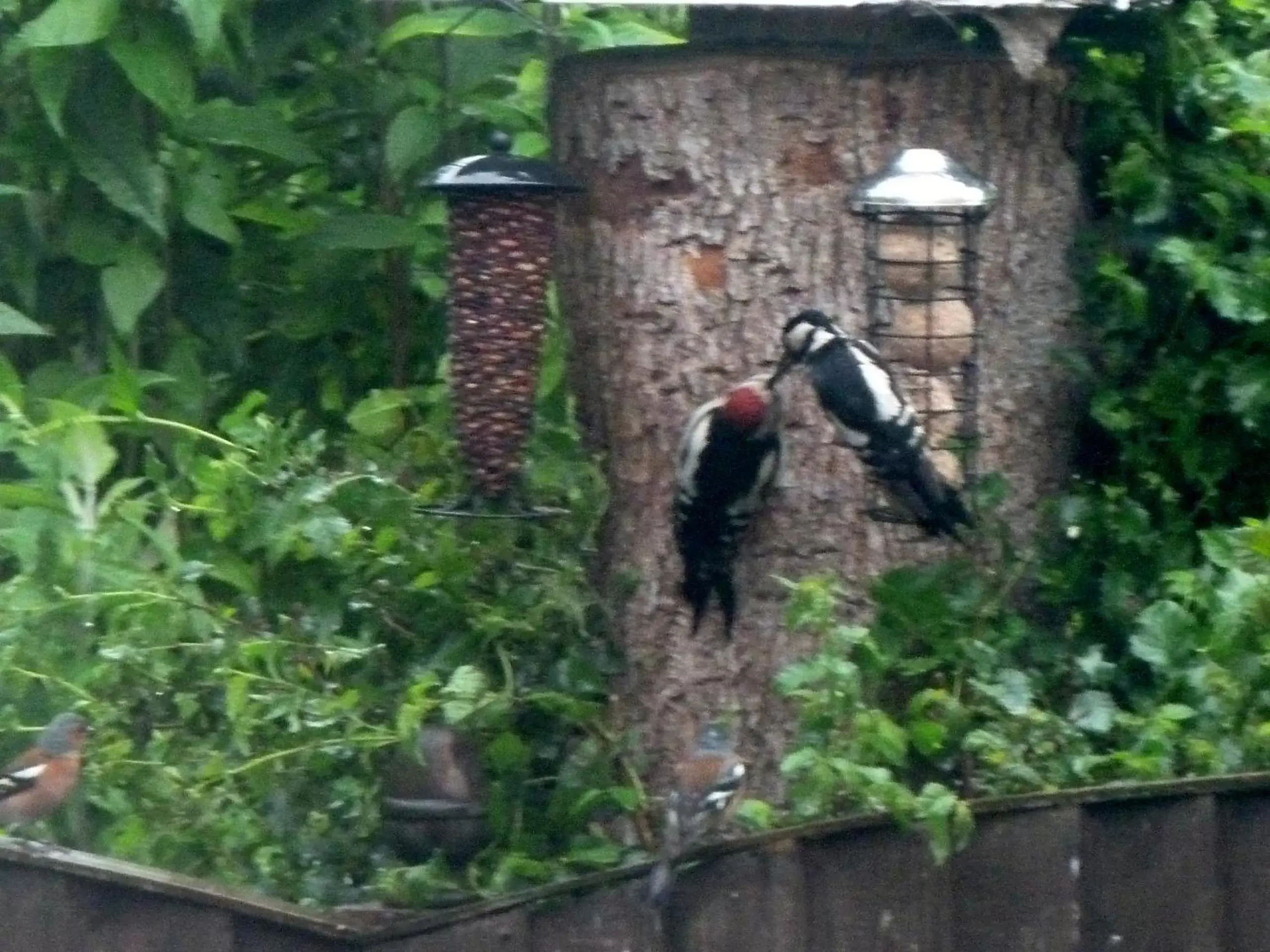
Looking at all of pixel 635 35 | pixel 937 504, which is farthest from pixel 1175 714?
pixel 635 35

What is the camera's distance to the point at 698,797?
3.12 meters

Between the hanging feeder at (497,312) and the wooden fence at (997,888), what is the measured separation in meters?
0.73

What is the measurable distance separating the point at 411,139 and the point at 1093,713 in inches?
63.8

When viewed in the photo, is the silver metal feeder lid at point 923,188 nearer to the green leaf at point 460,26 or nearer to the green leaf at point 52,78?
the green leaf at point 460,26

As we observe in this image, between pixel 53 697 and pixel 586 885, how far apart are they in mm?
1027

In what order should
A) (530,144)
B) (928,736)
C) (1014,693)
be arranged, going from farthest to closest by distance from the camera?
(530,144) → (1014,693) → (928,736)

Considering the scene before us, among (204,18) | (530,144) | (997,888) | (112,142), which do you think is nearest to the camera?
(997,888)

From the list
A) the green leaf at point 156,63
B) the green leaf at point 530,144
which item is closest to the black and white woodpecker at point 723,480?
the green leaf at point 530,144

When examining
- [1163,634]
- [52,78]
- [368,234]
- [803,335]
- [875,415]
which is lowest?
[1163,634]

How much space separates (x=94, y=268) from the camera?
3936mm

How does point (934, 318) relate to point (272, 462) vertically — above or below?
above

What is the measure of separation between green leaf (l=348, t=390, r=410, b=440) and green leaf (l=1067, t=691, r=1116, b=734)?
1330 mm

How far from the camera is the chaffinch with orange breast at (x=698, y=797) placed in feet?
9.87

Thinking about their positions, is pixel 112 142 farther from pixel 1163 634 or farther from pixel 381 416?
pixel 1163 634
